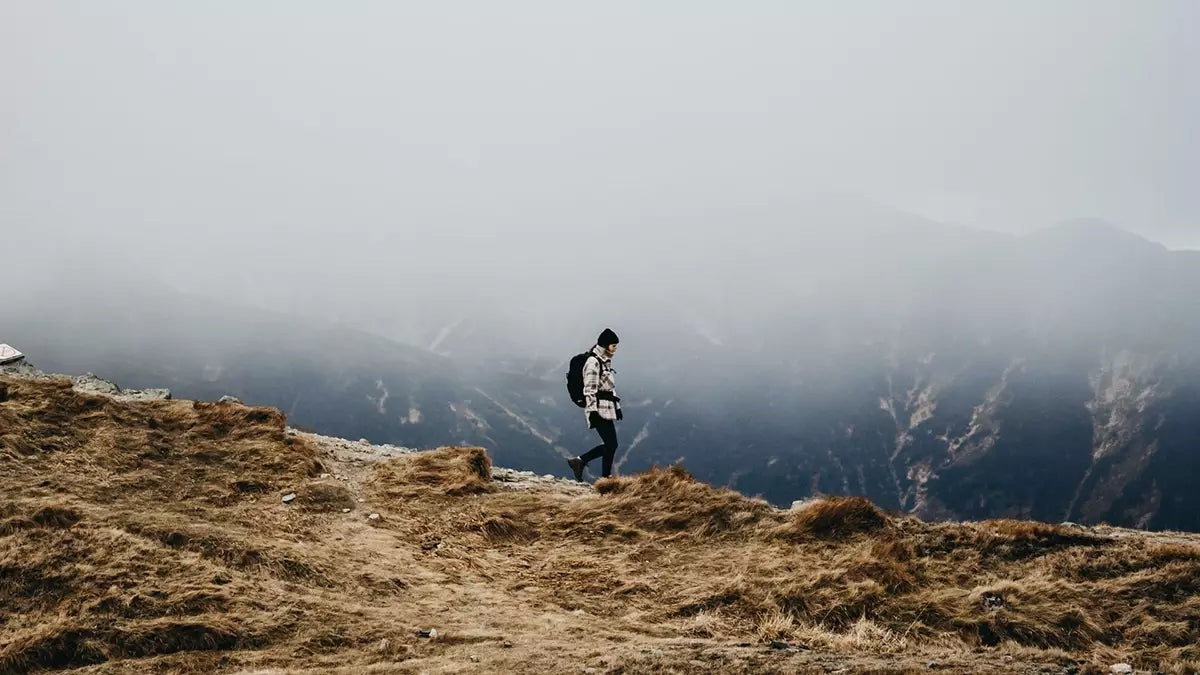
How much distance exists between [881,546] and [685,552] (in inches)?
133

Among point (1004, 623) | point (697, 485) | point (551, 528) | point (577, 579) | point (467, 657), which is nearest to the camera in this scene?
point (467, 657)

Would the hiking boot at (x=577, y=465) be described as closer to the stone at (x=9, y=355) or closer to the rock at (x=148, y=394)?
the rock at (x=148, y=394)

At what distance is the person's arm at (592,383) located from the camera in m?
17.5

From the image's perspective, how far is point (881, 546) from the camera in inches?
478

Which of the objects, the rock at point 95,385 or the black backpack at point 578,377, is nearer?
the black backpack at point 578,377

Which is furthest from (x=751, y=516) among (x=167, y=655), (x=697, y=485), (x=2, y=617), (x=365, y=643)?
(x=2, y=617)

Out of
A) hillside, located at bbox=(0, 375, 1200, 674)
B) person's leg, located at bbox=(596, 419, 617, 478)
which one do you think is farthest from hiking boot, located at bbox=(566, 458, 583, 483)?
hillside, located at bbox=(0, 375, 1200, 674)

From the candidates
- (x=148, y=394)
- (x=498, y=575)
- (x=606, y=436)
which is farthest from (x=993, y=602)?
(x=148, y=394)

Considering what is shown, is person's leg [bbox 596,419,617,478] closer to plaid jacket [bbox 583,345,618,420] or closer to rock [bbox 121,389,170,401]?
plaid jacket [bbox 583,345,618,420]

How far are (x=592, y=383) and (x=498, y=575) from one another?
262 inches

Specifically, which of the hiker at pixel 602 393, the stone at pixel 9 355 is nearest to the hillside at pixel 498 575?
the hiker at pixel 602 393

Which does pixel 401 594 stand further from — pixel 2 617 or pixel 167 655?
pixel 2 617

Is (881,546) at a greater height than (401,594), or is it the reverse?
(881,546)

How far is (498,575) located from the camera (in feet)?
38.3
